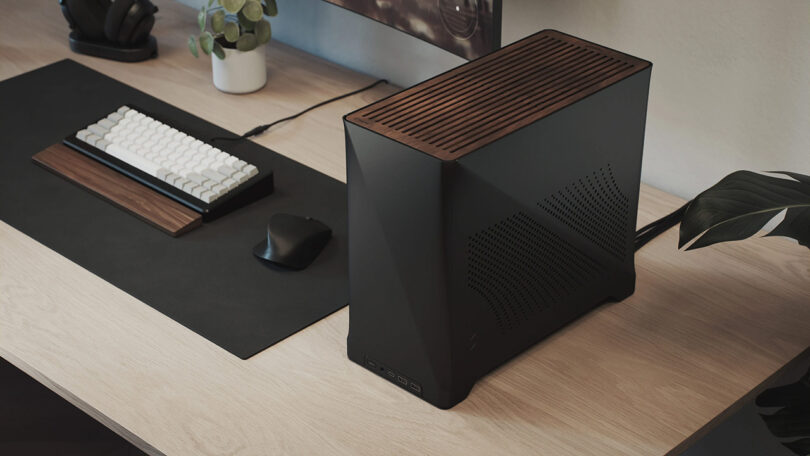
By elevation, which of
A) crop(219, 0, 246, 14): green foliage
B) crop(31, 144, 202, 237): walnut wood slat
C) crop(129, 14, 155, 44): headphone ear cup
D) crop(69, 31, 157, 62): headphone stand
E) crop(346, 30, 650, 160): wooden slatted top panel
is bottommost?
crop(31, 144, 202, 237): walnut wood slat

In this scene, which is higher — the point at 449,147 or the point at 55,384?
the point at 449,147

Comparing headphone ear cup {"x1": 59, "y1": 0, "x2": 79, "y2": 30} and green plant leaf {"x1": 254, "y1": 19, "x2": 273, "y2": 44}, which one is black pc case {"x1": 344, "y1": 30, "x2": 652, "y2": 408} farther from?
headphone ear cup {"x1": 59, "y1": 0, "x2": 79, "y2": 30}

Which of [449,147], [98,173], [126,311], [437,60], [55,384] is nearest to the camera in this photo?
[449,147]

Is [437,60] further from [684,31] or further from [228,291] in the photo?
[228,291]

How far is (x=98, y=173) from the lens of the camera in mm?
1246

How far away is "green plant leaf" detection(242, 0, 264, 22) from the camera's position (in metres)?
1.37

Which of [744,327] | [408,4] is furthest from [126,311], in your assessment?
[744,327]

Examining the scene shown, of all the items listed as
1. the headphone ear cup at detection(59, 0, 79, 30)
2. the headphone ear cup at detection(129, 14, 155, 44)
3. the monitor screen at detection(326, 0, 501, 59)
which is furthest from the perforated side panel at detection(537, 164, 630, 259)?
the headphone ear cup at detection(59, 0, 79, 30)

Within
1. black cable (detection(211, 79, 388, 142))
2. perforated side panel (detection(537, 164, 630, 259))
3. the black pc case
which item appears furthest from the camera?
black cable (detection(211, 79, 388, 142))

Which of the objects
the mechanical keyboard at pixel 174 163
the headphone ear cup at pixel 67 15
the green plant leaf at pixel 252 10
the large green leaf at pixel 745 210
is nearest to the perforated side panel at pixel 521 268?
the large green leaf at pixel 745 210

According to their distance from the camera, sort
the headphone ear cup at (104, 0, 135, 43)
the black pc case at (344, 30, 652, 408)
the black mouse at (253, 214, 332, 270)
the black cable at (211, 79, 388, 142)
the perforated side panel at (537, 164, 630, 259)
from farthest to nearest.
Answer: the headphone ear cup at (104, 0, 135, 43), the black cable at (211, 79, 388, 142), the black mouse at (253, 214, 332, 270), the perforated side panel at (537, 164, 630, 259), the black pc case at (344, 30, 652, 408)

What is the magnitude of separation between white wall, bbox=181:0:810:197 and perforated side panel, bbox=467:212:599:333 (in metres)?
0.32

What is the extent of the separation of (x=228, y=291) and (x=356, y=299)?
20 cm

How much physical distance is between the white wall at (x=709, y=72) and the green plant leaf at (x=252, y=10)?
13.6 inches
